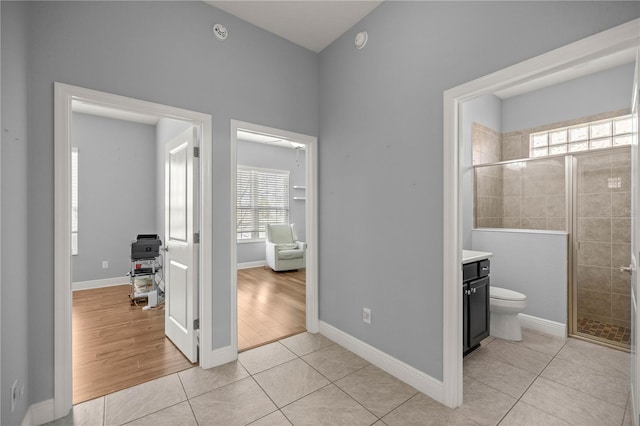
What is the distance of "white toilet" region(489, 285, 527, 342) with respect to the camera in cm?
273

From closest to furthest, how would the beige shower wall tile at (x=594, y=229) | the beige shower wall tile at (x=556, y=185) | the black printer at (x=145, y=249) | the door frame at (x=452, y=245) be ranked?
the door frame at (x=452, y=245), the beige shower wall tile at (x=594, y=229), the beige shower wall tile at (x=556, y=185), the black printer at (x=145, y=249)

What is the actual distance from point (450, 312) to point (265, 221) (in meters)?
5.24

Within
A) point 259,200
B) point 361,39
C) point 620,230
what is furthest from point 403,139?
point 259,200

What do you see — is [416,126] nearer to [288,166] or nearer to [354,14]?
[354,14]

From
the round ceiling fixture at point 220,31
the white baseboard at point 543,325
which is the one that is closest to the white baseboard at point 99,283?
the round ceiling fixture at point 220,31

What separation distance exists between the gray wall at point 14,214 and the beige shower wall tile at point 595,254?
196 inches

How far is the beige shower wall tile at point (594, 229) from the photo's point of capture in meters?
3.11

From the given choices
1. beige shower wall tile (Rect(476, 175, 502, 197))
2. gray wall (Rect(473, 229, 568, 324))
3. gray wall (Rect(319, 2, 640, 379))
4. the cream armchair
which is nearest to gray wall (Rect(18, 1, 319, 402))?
gray wall (Rect(319, 2, 640, 379))

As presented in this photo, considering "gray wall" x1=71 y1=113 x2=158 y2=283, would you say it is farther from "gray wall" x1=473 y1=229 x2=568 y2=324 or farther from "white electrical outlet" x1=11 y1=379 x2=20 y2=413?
"gray wall" x1=473 y1=229 x2=568 y2=324

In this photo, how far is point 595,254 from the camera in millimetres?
3195

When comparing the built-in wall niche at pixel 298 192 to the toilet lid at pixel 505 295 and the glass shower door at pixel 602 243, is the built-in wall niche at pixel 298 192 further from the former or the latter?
the glass shower door at pixel 602 243

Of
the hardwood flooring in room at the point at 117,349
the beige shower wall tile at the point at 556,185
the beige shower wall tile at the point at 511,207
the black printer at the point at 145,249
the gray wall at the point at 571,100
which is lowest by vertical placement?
the hardwood flooring in room at the point at 117,349

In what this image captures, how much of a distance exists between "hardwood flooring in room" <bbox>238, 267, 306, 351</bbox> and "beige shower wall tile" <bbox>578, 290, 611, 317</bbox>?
325cm

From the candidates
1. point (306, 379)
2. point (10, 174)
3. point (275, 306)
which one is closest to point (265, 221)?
point (275, 306)
